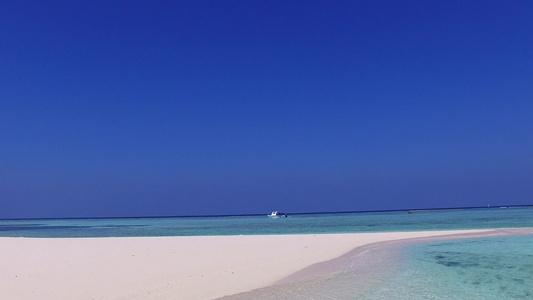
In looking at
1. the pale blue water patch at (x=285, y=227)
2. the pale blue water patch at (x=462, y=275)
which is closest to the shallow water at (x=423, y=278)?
the pale blue water patch at (x=462, y=275)

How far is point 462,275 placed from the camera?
14.4 metres

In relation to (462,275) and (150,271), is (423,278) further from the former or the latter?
(150,271)


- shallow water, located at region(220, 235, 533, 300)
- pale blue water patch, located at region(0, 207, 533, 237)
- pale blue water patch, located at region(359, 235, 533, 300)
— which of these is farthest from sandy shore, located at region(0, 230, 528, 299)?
pale blue water patch, located at region(0, 207, 533, 237)

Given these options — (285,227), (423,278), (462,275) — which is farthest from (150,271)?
(285,227)

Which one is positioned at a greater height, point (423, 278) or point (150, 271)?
point (150, 271)

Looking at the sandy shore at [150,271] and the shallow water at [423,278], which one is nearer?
the sandy shore at [150,271]

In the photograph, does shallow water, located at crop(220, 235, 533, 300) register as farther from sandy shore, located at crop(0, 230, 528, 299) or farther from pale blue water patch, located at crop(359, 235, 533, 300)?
sandy shore, located at crop(0, 230, 528, 299)

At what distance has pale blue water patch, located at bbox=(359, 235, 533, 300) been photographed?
457 inches

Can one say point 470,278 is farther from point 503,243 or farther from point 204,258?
point 503,243

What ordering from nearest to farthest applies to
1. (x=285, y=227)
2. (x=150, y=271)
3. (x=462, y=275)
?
(x=462, y=275) < (x=150, y=271) < (x=285, y=227)

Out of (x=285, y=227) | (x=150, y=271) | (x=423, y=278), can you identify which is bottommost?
(x=423, y=278)

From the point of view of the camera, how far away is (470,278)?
13.8 metres

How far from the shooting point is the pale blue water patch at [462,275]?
38.1ft

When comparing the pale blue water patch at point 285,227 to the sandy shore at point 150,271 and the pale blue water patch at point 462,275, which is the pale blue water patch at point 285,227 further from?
the sandy shore at point 150,271
